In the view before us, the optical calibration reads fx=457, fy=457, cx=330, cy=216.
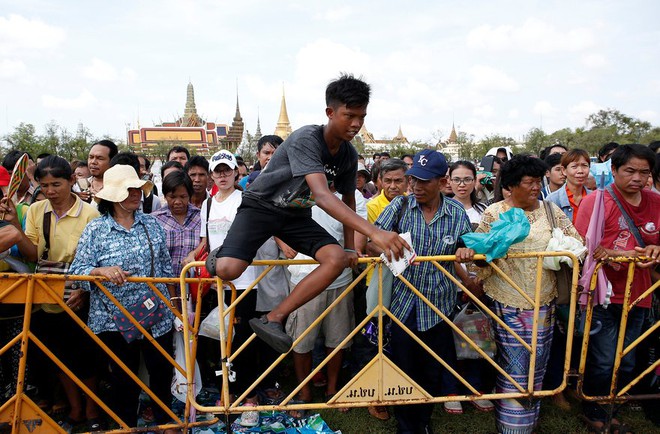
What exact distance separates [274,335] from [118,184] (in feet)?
5.67

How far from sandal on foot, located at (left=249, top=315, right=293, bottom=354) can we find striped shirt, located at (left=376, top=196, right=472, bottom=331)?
98cm

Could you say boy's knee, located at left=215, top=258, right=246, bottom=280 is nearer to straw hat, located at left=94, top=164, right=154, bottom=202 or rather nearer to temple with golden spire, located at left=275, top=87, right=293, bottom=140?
straw hat, located at left=94, top=164, right=154, bottom=202

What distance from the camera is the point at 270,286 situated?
4137mm

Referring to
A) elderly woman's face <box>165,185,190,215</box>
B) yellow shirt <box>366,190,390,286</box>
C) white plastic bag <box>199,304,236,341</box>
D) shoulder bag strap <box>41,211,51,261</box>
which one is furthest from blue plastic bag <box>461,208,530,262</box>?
shoulder bag strap <box>41,211,51,261</box>

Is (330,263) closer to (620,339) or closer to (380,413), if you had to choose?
(380,413)

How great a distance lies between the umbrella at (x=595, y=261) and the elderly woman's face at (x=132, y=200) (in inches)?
130

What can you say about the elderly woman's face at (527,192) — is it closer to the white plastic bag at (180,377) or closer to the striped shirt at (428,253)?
the striped shirt at (428,253)

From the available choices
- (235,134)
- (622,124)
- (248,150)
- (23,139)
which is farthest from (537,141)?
(23,139)

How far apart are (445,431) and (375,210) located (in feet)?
6.75

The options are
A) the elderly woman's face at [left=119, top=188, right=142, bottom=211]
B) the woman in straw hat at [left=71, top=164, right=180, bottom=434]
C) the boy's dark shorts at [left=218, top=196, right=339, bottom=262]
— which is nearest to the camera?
the boy's dark shorts at [left=218, top=196, right=339, bottom=262]

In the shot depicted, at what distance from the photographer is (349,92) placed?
2.72 meters

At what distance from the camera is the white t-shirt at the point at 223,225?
3992 mm

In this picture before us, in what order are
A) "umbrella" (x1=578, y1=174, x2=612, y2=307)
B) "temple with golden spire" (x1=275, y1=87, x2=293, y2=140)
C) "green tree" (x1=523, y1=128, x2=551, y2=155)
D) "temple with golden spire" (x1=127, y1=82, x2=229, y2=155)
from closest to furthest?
1. "umbrella" (x1=578, y1=174, x2=612, y2=307)
2. "green tree" (x1=523, y1=128, x2=551, y2=155)
3. "temple with golden spire" (x1=127, y1=82, x2=229, y2=155)
4. "temple with golden spire" (x1=275, y1=87, x2=293, y2=140)

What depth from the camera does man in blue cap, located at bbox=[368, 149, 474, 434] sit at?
129 inches
